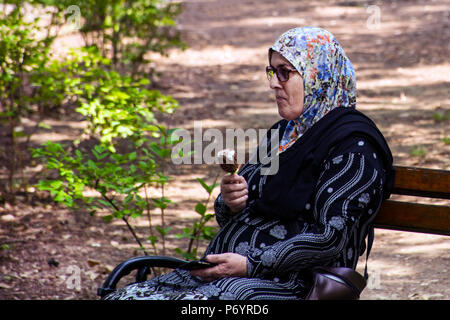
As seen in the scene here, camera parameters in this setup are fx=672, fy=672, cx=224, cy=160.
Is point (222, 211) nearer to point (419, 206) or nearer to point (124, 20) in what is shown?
point (419, 206)

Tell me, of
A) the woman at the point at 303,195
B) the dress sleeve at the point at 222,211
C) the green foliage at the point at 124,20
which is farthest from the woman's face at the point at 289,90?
the green foliage at the point at 124,20

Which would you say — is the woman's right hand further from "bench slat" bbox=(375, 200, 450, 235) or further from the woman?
"bench slat" bbox=(375, 200, 450, 235)

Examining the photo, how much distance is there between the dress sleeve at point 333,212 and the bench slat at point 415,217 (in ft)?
1.15

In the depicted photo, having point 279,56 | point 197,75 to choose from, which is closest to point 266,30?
point 197,75

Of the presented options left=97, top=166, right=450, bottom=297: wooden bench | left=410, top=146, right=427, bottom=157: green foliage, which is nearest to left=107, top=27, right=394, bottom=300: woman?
left=97, top=166, right=450, bottom=297: wooden bench

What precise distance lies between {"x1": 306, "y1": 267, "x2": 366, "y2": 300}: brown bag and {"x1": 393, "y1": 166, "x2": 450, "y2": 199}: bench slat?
55 centimetres

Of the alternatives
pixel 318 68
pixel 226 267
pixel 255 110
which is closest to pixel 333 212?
pixel 226 267

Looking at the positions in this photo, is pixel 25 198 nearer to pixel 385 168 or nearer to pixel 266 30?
pixel 385 168

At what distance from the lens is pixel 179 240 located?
531 cm

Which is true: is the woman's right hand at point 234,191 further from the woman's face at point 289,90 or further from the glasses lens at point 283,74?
the glasses lens at point 283,74

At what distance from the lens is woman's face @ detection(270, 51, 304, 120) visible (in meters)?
2.82

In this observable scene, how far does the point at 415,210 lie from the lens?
9.70 feet

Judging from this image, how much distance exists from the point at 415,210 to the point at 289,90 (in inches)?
30.5

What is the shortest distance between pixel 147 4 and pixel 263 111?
6.28ft
